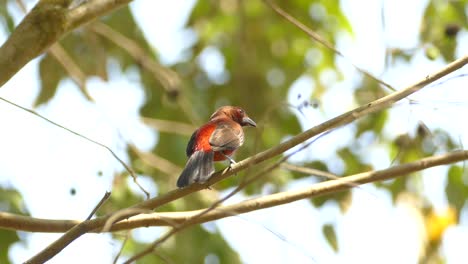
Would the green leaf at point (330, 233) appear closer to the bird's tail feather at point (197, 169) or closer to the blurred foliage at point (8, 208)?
the bird's tail feather at point (197, 169)

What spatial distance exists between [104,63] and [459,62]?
189 inches

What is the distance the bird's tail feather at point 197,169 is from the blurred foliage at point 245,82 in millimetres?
317

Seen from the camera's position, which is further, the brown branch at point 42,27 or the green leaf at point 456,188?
the green leaf at point 456,188

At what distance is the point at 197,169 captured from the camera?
4.84 meters

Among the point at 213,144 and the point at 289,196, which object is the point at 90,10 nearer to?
the point at 289,196

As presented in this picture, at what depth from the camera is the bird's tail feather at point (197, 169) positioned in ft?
15.2

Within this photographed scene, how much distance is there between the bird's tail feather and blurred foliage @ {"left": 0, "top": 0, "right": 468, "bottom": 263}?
0.32 m

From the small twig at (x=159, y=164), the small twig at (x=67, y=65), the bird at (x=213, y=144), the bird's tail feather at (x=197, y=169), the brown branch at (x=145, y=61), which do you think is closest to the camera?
the bird's tail feather at (x=197, y=169)

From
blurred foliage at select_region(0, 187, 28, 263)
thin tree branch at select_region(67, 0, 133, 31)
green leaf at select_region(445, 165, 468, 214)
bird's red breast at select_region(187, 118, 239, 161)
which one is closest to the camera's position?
thin tree branch at select_region(67, 0, 133, 31)

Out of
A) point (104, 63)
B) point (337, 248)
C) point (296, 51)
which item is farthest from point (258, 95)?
point (337, 248)

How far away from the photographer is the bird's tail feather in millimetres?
4633

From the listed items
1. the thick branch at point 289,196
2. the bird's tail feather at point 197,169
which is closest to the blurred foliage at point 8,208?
the bird's tail feather at point 197,169

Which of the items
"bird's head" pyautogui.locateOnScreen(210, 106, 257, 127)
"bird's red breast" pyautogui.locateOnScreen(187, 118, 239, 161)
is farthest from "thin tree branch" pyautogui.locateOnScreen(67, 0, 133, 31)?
"bird's head" pyautogui.locateOnScreen(210, 106, 257, 127)

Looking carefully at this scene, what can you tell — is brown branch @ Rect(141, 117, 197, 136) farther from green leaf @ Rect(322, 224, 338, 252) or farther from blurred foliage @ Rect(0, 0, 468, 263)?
green leaf @ Rect(322, 224, 338, 252)
